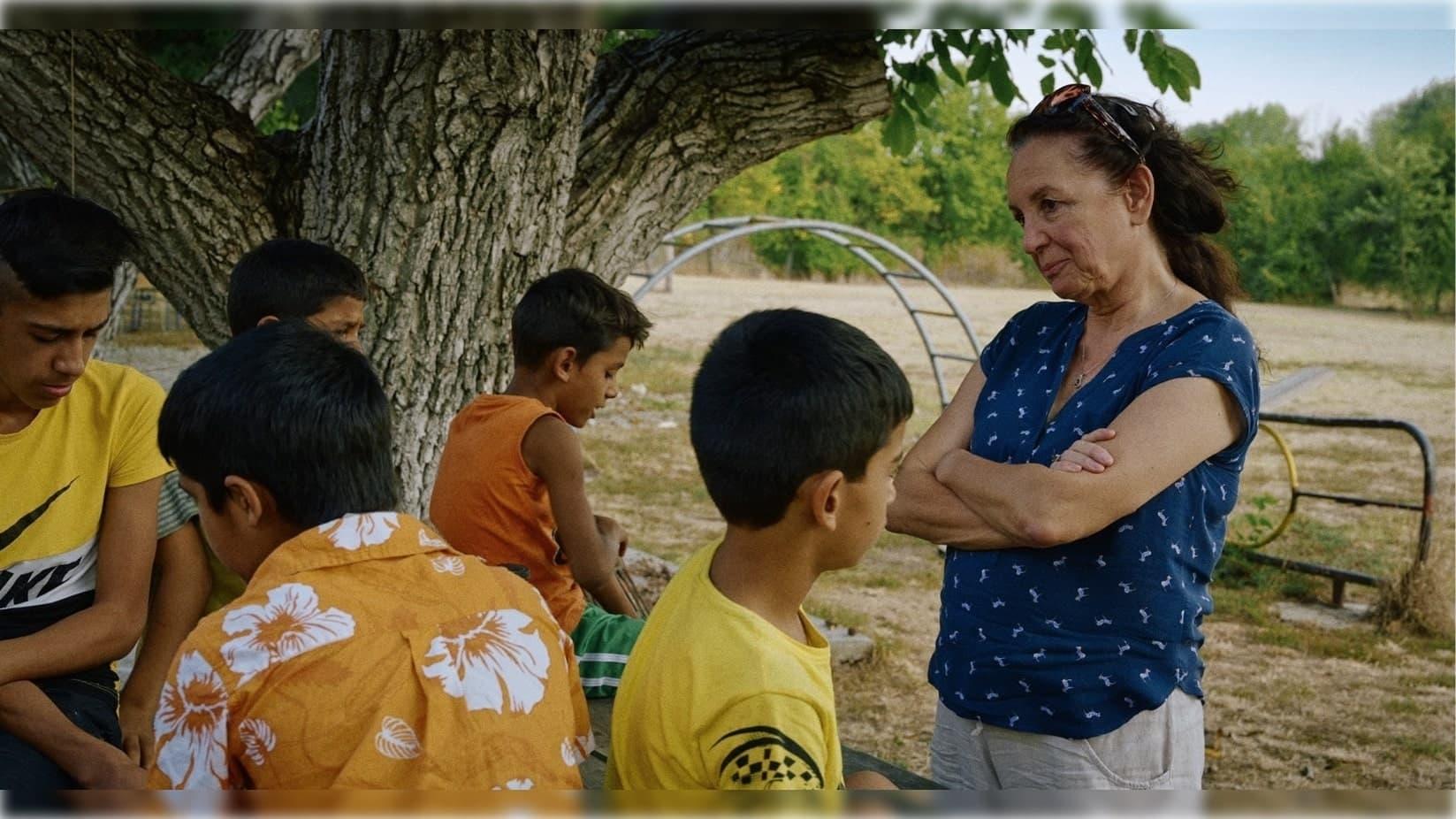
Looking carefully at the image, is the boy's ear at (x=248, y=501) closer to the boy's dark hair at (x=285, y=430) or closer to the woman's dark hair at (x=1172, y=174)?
the boy's dark hair at (x=285, y=430)

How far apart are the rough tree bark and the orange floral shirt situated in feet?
7.82

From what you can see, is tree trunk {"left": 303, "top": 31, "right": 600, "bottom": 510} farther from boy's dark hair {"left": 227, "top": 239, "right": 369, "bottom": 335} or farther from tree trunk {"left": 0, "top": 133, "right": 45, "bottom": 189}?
tree trunk {"left": 0, "top": 133, "right": 45, "bottom": 189}

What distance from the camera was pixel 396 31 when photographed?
12.2 feet

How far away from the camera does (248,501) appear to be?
1690mm

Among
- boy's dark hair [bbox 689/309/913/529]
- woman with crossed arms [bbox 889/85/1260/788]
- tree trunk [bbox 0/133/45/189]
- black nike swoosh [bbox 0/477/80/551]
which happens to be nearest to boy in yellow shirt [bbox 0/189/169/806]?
black nike swoosh [bbox 0/477/80/551]

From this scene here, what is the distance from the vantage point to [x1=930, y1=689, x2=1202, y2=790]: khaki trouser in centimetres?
214

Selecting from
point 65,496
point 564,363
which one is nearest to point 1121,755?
point 564,363

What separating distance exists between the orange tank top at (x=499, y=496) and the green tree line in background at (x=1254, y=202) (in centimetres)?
1641

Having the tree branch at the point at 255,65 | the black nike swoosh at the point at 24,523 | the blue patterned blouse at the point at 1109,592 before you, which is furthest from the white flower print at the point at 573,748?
the tree branch at the point at 255,65

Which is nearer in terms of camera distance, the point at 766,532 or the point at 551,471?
the point at 766,532

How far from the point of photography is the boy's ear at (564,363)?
A: 324cm

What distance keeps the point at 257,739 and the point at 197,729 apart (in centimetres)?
7

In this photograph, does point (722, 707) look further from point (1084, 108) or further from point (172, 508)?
point (172, 508)

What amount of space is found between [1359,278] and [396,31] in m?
26.6
